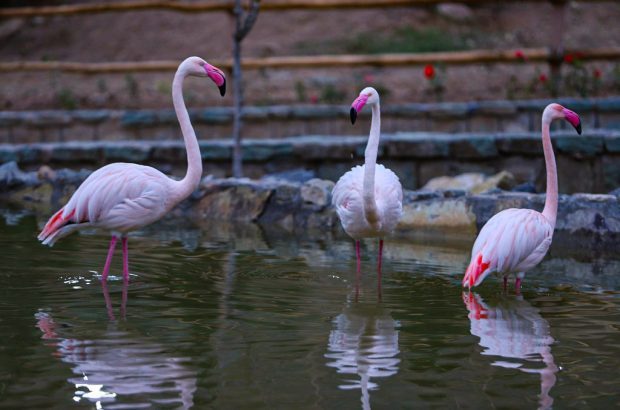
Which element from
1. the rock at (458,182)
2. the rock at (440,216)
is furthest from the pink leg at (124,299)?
the rock at (458,182)

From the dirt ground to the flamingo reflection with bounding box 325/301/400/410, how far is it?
8.14 metres

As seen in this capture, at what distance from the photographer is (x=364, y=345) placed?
5.18 metres

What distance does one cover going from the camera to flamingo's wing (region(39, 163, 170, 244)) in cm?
670

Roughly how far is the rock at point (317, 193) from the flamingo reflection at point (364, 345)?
356cm

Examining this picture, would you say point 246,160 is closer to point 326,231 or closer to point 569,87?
point 326,231

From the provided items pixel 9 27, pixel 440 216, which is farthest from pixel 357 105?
pixel 9 27

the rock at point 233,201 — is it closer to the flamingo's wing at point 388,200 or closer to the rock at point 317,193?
the rock at point 317,193

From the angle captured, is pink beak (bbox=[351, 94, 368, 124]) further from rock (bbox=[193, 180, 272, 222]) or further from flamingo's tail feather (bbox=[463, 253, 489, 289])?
rock (bbox=[193, 180, 272, 222])

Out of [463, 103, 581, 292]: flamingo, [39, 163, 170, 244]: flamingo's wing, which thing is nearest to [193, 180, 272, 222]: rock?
[39, 163, 170, 244]: flamingo's wing

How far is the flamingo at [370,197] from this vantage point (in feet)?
22.3

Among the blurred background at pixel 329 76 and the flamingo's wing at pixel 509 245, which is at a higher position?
the blurred background at pixel 329 76

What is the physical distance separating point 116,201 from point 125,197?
2.6 inches

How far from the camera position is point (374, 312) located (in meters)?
6.00

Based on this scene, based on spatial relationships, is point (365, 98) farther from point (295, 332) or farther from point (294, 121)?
point (294, 121)
